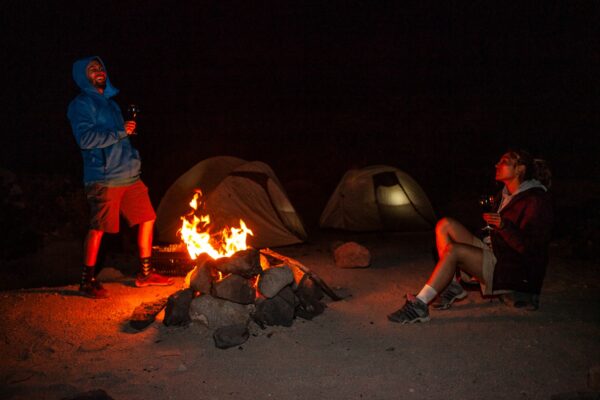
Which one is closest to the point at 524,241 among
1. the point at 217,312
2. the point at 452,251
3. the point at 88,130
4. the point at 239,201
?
the point at 452,251

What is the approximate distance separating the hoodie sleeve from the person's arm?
4196mm

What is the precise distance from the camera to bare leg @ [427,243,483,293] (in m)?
4.59

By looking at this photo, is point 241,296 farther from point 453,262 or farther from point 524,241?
point 524,241

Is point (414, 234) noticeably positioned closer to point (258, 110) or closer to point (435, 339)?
point (435, 339)

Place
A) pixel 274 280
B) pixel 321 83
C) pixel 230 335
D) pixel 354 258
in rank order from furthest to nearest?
pixel 321 83, pixel 354 258, pixel 274 280, pixel 230 335

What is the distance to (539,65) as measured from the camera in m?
32.9

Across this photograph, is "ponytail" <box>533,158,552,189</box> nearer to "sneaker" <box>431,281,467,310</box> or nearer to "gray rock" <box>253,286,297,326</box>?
"sneaker" <box>431,281,467,310</box>

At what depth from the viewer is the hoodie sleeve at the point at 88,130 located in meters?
5.01

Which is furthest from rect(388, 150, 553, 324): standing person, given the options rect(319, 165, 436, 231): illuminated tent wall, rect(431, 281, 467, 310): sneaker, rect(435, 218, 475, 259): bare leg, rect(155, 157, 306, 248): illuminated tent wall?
rect(319, 165, 436, 231): illuminated tent wall

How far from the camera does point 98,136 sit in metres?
5.03

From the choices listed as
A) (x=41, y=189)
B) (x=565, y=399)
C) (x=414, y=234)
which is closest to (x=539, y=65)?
(x=414, y=234)

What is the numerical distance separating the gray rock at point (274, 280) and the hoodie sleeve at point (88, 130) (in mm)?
2245

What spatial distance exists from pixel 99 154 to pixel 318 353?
10.7ft

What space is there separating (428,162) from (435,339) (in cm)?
1855
